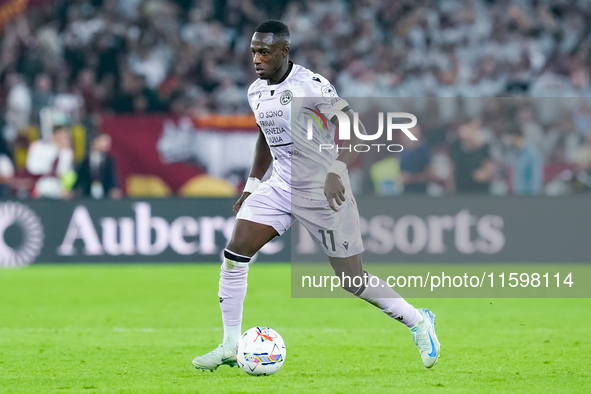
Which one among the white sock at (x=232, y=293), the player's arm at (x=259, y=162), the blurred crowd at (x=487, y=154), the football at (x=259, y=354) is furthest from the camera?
the blurred crowd at (x=487, y=154)

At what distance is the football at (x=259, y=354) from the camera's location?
20.8 ft

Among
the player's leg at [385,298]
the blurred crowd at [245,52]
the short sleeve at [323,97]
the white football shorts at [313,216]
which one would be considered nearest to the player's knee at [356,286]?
the player's leg at [385,298]

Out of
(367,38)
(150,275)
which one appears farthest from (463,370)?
(367,38)

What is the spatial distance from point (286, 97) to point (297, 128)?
0.72 ft

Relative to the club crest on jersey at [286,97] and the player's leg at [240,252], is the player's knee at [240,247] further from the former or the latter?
the club crest on jersey at [286,97]

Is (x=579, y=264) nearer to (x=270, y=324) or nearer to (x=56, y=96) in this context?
(x=270, y=324)

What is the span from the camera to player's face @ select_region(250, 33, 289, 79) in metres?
6.50

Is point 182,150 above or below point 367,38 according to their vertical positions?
below

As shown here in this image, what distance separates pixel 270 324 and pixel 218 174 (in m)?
5.70

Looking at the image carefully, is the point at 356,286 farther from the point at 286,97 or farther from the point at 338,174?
the point at 286,97

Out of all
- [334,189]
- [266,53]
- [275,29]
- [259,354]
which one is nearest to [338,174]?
[334,189]

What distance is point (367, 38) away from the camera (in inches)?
733

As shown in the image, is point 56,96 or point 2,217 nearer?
point 2,217

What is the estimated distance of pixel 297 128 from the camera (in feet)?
21.9
